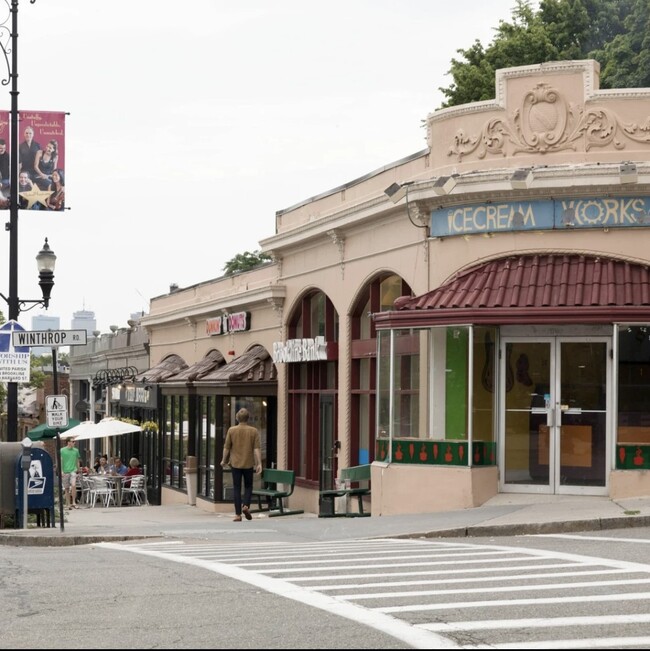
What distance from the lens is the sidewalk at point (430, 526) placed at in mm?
16516

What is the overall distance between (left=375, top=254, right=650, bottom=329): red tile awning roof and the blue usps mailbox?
6320mm

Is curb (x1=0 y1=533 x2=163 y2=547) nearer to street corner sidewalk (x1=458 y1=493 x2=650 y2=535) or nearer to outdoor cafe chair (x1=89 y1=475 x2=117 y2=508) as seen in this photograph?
street corner sidewalk (x1=458 y1=493 x2=650 y2=535)

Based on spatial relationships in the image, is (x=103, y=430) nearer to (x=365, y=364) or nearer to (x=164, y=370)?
(x=164, y=370)

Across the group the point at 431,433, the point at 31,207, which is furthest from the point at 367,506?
Result: the point at 31,207

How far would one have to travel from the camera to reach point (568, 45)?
161ft

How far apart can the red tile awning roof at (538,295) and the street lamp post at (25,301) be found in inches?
232

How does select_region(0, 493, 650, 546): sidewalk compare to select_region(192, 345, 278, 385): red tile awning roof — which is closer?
select_region(0, 493, 650, 546): sidewalk

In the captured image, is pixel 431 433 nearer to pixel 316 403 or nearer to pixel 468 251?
pixel 468 251

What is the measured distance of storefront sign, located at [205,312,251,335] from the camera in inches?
1326

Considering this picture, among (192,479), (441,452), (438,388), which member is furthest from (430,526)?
(192,479)

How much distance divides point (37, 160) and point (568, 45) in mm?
31624

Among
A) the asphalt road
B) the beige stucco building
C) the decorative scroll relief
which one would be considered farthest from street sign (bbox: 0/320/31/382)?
the decorative scroll relief

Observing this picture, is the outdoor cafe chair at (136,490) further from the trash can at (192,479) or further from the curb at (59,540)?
the curb at (59,540)

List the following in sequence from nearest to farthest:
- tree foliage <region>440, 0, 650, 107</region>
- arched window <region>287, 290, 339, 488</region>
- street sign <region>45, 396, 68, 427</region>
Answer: street sign <region>45, 396, 68, 427</region> < arched window <region>287, 290, 339, 488</region> < tree foliage <region>440, 0, 650, 107</region>
